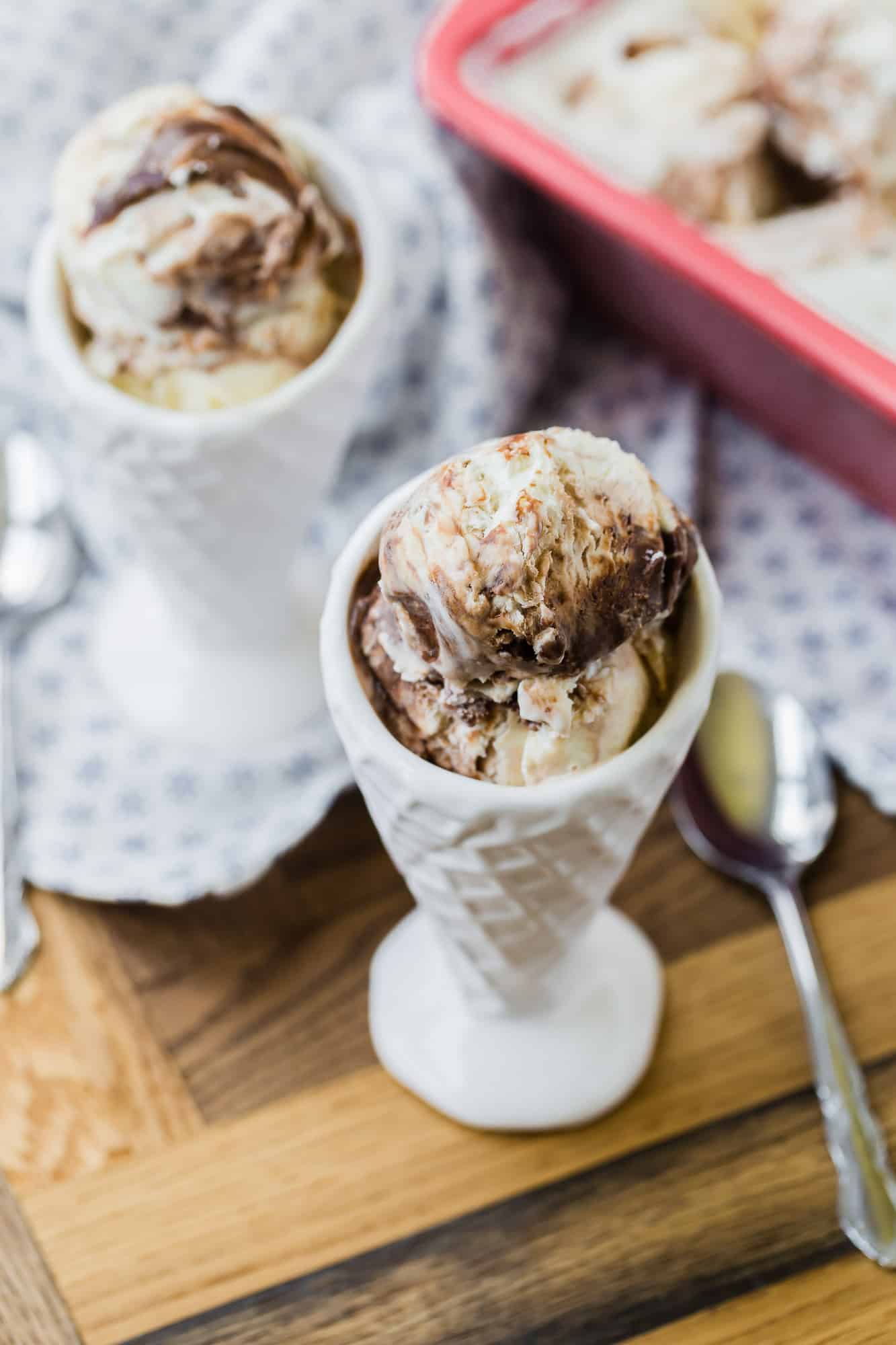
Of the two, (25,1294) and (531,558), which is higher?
(531,558)

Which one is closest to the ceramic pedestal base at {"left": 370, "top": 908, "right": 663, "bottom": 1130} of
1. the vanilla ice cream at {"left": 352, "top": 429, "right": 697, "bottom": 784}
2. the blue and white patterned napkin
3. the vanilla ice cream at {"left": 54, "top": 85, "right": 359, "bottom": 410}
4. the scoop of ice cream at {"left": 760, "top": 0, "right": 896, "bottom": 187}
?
the blue and white patterned napkin

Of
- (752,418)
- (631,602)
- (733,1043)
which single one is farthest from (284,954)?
(752,418)

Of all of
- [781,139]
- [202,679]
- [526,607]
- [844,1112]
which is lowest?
[844,1112]

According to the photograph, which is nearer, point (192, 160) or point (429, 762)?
point (429, 762)

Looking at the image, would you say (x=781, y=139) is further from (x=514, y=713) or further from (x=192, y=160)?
(x=514, y=713)

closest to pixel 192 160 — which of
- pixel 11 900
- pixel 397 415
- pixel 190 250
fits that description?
pixel 190 250

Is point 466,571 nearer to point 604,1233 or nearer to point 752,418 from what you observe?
point 604,1233

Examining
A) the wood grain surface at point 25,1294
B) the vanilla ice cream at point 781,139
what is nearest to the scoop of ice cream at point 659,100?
the vanilla ice cream at point 781,139

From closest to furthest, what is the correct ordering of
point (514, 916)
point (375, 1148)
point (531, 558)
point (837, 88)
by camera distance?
point (531, 558)
point (514, 916)
point (375, 1148)
point (837, 88)
